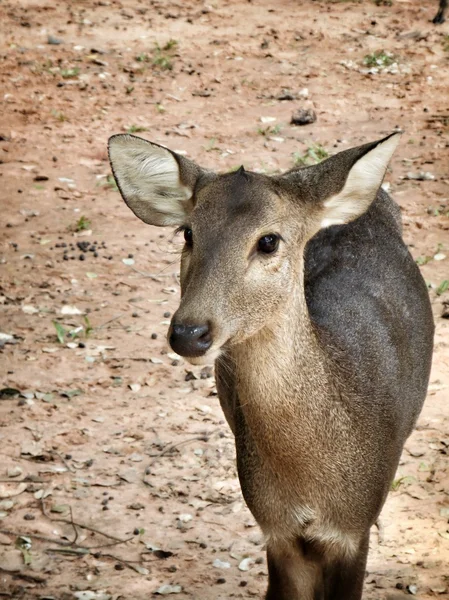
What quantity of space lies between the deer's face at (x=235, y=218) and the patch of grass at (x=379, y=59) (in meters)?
7.83

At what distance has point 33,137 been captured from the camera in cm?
1026

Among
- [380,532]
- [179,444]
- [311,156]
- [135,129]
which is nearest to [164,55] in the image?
[135,129]

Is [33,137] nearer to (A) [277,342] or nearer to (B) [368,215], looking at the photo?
(B) [368,215]

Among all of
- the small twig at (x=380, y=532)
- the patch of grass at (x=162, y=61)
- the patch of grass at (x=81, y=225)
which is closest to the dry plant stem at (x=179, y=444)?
the small twig at (x=380, y=532)

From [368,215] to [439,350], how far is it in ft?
6.02

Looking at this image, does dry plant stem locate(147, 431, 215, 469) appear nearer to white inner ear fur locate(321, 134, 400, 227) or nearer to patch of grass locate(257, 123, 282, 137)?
white inner ear fur locate(321, 134, 400, 227)

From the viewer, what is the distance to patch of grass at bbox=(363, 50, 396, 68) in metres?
11.7

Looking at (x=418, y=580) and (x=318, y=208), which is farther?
(x=418, y=580)

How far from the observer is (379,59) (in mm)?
11773

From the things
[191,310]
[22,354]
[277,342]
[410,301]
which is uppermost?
[191,310]

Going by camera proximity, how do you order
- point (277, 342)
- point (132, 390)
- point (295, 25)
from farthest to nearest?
point (295, 25), point (132, 390), point (277, 342)

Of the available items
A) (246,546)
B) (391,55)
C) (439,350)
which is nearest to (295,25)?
(391,55)

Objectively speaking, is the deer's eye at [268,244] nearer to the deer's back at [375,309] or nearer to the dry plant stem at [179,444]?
the deer's back at [375,309]

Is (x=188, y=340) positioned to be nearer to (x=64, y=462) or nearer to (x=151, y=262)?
(x=64, y=462)
